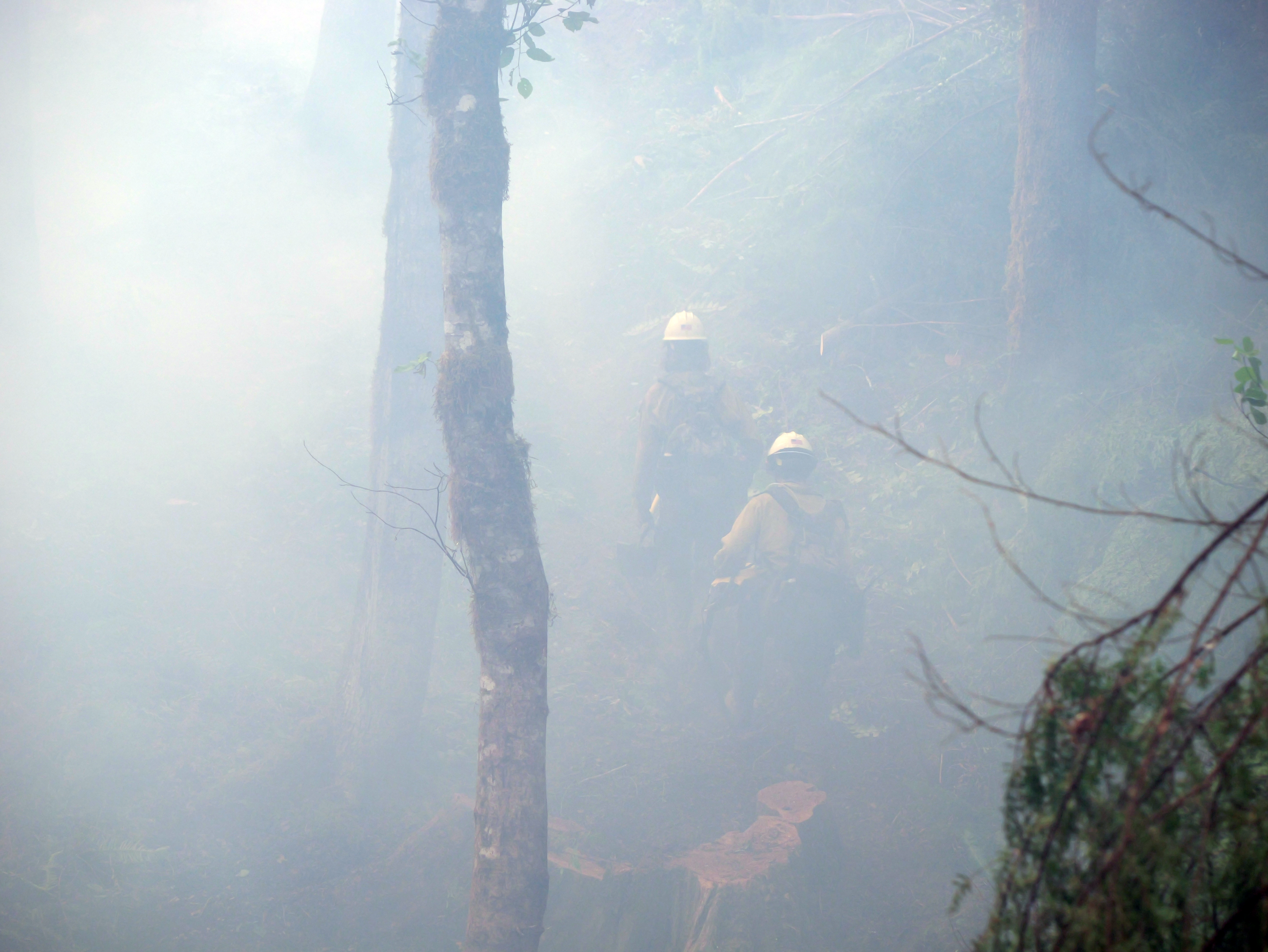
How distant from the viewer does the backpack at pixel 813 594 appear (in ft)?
23.4

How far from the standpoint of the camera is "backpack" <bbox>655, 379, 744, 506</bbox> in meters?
7.96

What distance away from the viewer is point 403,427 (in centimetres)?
651

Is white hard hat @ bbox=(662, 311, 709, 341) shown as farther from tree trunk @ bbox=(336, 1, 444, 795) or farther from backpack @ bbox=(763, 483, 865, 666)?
tree trunk @ bbox=(336, 1, 444, 795)

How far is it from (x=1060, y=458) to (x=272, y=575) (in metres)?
8.76

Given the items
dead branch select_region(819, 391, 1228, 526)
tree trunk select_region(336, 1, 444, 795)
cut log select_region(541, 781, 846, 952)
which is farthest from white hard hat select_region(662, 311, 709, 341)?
dead branch select_region(819, 391, 1228, 526)

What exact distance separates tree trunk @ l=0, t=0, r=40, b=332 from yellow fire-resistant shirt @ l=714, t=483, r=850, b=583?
34.2 feet

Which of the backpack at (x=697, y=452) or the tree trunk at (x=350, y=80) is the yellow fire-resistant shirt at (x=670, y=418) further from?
the tree trunk at (x=350, y=80)

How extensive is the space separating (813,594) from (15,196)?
1160cm

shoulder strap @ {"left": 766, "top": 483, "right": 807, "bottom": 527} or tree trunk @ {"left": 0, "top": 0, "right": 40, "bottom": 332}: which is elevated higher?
tree trunk @ {"left": 0, "top": 0, "right": 40, "bottom": 332}

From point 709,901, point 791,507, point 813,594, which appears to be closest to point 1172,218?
point 709,901

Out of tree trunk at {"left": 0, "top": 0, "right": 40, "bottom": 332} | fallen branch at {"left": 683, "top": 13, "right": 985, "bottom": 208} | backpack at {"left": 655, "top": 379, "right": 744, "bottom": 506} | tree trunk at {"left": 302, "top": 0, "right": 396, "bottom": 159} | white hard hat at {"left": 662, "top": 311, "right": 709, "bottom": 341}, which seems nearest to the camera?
backpack at {"left": 655, "top": 379, "right": 744, "bottom": 506}

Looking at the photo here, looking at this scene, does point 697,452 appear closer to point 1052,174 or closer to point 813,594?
point 813,594

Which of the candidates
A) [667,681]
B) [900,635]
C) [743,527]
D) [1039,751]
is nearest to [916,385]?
[900,635]

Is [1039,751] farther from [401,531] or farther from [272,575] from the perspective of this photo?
[272,575]
